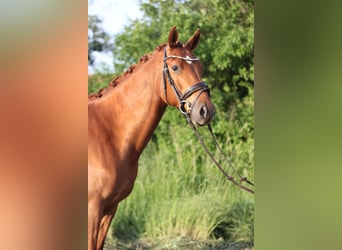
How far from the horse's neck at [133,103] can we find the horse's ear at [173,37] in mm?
141

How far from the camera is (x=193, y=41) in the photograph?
3.33 metres

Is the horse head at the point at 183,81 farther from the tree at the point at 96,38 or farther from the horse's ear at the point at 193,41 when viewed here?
the tree at the point at 96,38

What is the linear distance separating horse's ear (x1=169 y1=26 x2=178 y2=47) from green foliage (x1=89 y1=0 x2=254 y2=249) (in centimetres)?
10

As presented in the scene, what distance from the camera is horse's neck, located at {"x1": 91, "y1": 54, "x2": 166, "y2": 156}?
127 inches

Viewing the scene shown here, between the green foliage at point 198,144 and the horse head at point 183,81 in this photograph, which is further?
the green foliage at point 198,144

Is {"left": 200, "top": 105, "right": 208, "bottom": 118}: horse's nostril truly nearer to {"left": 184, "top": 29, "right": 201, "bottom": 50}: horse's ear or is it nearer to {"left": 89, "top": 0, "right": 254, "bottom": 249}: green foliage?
{"left": 89, "top": 0, "right": 254, "bottom": 249}: green foliage

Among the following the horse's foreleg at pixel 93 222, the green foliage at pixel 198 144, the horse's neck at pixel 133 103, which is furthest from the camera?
the green foliage at pixel 198 144

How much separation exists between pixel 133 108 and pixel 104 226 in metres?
0.73

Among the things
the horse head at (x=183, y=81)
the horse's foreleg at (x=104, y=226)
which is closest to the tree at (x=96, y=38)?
the horse head at (x=183, y=81)

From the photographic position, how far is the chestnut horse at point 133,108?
3189 millimetres

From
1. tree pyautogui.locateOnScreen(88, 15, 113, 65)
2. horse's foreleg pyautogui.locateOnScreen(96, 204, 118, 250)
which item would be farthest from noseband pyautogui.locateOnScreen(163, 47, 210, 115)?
horse's foreleg pyautogui.locateOnScreen(96, 204, 118, 250)

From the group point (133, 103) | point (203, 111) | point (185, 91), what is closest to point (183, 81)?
point (185, 91)
